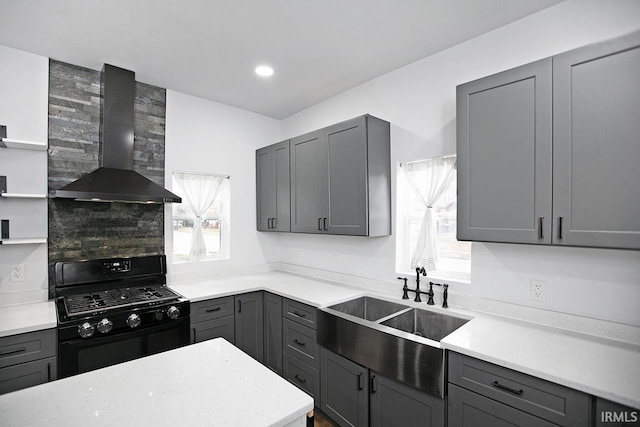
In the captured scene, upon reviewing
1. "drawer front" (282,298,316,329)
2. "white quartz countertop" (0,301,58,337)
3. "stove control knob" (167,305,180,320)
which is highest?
"white quartz countertop" (0,301,58,337)

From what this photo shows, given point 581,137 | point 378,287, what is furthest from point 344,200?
point 581,137

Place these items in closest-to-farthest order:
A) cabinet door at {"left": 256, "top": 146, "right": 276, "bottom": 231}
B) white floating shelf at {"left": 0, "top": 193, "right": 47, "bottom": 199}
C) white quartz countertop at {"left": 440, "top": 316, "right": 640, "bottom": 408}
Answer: white quartz countertop at {"left": 440, "top": 316, "right": 640, "bottom": 408} → white floating shelf at {"left": 0, "top": 193, "right": 47, "bottom": 199} → cabinet door at {"left": 256, "top": 146, "right": 276, "bottom": 231}

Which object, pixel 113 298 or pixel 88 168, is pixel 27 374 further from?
pixel 88 168

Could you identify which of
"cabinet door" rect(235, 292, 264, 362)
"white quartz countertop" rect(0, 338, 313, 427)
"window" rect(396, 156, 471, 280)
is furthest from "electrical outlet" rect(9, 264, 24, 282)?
"window" rect(396, 156, 471, 280)

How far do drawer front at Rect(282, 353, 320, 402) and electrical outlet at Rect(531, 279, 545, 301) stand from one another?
1.63 metres

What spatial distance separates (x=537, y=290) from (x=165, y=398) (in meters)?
2.09

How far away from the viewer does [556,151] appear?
160 cm

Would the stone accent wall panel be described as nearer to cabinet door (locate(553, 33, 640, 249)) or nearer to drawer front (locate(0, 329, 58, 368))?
drawer front (locate(0, 329, 58, 368))

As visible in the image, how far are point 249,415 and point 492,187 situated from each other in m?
1.71

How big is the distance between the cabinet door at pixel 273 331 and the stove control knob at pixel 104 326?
1.28 metres

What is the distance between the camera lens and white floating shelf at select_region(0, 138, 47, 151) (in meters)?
2.15

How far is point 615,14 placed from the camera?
65.7 inches

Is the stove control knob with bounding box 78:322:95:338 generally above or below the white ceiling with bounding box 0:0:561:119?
below

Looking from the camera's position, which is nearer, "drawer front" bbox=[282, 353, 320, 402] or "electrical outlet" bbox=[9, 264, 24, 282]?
"electrical outlet" bbox=[9, 264, 24, 282]
